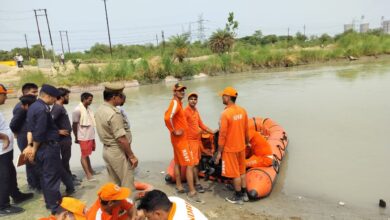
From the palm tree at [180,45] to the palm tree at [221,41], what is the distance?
221 inches

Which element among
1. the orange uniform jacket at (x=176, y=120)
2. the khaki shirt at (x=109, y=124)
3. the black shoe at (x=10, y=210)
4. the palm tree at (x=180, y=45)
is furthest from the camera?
the palm tree at (x=180, y=45)

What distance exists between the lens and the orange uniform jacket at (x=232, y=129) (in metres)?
4.09

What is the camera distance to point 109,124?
11.0ft

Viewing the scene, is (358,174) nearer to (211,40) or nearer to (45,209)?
(45,209)

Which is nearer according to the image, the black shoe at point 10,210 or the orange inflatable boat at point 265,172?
the black shoe at point 10,210

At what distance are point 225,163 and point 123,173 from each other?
1.39 meters

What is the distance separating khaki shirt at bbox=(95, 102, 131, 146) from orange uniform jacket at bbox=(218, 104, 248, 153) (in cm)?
134

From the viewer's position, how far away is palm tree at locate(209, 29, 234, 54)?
30594 millimetres

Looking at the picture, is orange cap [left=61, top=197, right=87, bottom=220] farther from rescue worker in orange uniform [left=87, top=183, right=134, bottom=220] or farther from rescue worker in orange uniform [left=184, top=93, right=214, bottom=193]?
rescue worker in orange uniform [left=184, top=93, right=214, bottom=193]

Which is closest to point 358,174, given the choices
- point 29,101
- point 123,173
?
point 123,173

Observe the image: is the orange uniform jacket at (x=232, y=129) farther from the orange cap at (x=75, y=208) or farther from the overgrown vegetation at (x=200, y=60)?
the overgrown vegetation at (x=200, y=60)

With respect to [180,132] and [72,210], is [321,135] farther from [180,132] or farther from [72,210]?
[72,210]

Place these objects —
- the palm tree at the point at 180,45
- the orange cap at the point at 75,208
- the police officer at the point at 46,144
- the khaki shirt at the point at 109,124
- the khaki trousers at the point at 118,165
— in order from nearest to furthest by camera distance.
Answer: the orange cap at the point at 75,208, the khaki shirt at the point at 109,124, the khaki trousers at the point at 118,165, the police officer at the point at 46,144, the palm tree at the point at 180,45

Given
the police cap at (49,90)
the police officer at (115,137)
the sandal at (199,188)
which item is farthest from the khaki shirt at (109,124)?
the sandal at (199,188)
